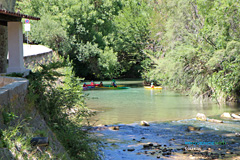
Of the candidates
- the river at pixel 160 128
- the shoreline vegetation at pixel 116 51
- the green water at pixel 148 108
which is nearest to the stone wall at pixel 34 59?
the shoreline vegetation at pixel 116 51

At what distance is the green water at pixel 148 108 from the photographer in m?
17.9

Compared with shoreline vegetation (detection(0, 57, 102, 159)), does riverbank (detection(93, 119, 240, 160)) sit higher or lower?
lower

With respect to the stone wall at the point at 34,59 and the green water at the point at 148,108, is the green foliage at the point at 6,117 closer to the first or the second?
the green water at the point at 148,108

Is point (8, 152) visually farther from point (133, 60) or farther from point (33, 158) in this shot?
point (133, 60)

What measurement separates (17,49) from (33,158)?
7.06 m

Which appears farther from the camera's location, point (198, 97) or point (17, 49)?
point (198, 97)

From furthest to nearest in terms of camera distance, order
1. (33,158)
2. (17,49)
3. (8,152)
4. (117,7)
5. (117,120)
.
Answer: (117,7) < (117,120) < (17,49) < (33,158) < (8,152)

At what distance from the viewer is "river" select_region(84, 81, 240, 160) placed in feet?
36.2

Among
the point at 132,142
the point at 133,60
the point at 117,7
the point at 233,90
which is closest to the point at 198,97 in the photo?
the point at 233,90

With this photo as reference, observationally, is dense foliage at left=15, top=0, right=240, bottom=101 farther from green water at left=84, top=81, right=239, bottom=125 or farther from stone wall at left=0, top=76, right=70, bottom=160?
stone wall at left=0, top=76, right=70, bottom=160

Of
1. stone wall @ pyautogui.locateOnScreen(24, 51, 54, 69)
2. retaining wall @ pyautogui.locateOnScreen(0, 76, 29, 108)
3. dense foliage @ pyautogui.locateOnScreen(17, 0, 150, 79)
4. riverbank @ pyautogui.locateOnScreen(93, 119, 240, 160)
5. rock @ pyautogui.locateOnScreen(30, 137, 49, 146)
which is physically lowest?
riverbank @ pyautogui.locateOnScreen(93, 119, 240, 160)

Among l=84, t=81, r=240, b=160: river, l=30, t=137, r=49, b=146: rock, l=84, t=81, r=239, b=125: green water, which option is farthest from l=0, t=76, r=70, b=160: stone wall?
l=84, t=81, r=239, b=125: green water

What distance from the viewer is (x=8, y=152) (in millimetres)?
4812

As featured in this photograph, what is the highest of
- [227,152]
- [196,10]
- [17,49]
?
[196,10]
